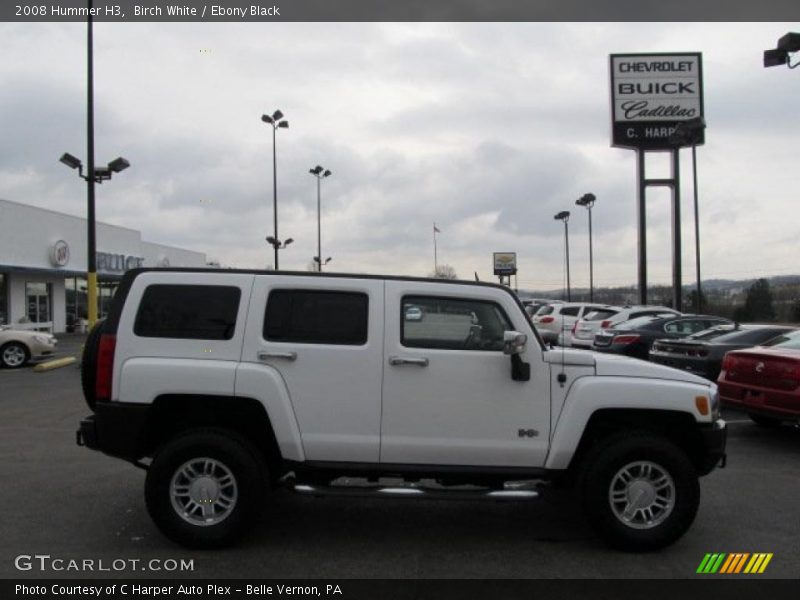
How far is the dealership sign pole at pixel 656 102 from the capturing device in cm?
2959

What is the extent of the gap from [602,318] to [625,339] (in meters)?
4.16

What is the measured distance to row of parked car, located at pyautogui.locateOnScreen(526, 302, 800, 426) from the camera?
826cm

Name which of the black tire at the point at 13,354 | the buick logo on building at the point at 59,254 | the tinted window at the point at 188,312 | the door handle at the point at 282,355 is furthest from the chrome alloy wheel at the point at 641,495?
the buick logo on building at the point at 59,254

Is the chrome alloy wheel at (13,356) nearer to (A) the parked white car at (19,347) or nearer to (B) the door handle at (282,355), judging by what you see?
(A) the parked white car at (19,347)

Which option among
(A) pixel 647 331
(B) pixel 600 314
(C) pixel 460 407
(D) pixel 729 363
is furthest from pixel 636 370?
(B) pixel 600 314

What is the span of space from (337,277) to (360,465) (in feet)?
4.49

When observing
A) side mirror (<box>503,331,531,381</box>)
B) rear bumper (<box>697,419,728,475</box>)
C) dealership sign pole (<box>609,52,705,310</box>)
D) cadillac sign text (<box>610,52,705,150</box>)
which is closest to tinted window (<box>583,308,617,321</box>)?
dealership sign pole (<box>609,52,705,310</box>)

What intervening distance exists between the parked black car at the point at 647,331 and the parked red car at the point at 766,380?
18.4 ft

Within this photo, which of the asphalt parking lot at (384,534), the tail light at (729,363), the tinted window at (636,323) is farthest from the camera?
the tinted window at (636,323)

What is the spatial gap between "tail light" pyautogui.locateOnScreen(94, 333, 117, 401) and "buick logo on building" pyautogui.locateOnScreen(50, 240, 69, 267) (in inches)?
1192

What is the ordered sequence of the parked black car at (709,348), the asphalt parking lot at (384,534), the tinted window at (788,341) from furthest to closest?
1. the parked black car at (709,348)
2. the tinted window at (788,341)
3. the asphalt parking lot at (384,534)

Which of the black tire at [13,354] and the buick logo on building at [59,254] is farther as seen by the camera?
the buick logo on building at [59,254]

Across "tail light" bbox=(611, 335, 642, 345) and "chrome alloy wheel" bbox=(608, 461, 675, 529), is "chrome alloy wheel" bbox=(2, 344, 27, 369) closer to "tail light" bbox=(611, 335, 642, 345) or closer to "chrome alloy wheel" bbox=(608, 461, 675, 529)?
"tail light" bbox=(611, 335, 642, 345)

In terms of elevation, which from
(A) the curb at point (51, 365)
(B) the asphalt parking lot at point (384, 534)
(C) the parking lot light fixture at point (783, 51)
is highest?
(C) the parking lot light fixture at point (783, 51)
